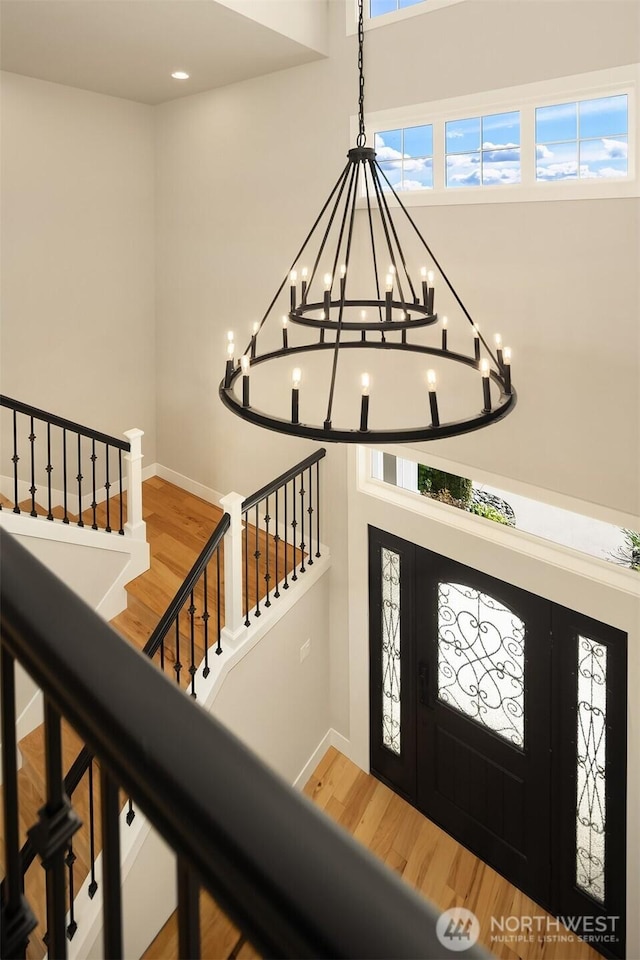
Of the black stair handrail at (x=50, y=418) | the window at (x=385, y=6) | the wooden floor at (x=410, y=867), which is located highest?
the window at (x=385, y=6)

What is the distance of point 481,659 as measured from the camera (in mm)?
4547

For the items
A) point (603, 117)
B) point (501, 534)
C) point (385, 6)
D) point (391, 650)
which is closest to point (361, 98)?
point (603, 117)

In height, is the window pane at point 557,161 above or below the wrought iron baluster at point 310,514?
above

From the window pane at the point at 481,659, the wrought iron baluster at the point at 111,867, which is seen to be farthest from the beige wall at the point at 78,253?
the wrought iron baluster at the point at 111,867

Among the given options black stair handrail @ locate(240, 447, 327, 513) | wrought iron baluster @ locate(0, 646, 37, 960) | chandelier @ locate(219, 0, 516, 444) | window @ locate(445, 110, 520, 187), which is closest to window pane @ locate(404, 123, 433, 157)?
window @ locate(445, 110, 520, 187)

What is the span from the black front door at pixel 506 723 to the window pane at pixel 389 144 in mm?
2653

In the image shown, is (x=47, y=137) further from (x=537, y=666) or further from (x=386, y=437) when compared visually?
(x=537, y=666)

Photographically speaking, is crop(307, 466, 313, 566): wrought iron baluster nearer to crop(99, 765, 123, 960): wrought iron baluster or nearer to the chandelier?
the chandelier

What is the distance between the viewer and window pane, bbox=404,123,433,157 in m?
4.13

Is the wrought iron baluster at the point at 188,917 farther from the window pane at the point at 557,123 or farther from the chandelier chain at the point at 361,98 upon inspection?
the window pane at the point at 557,123

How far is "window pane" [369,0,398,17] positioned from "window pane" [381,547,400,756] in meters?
3.63

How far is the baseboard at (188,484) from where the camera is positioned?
249 inches

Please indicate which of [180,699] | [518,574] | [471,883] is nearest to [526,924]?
[471,883]

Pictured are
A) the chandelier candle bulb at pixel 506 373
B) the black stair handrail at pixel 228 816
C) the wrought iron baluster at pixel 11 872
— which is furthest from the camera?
the chandelier candle bulb at pixel 506 373
